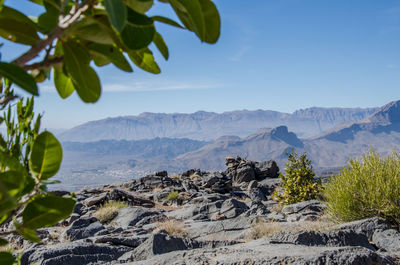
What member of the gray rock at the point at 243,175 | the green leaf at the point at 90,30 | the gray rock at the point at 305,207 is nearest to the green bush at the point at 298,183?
the gray rock at the point at 305,207

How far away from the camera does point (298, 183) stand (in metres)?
13.7

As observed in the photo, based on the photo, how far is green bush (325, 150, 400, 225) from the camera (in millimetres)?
6711

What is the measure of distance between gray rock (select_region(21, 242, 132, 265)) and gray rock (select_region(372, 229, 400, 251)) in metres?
4.55

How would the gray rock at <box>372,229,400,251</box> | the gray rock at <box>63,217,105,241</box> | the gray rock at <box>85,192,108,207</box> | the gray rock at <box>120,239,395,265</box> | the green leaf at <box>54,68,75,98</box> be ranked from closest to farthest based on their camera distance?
the green leaf at <box>54,68,75,98</box> → the gray rock at <box>120,239,395,265</box> → the gray rock at <box>372,229,400,251</box> → the gray rock at <box>63,217,105,241</box> → the gray rock at <box>85,192,108,207</box>

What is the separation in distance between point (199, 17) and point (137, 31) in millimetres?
116

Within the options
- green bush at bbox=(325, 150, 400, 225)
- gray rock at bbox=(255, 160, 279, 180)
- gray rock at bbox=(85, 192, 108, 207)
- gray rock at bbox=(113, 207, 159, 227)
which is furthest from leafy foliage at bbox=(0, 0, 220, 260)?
gray rock at bbox=(255, 160, 279, 180)

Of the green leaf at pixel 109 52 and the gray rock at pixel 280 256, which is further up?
the green leaf at pixel 109 52

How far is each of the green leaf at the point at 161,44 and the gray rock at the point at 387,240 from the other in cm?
575

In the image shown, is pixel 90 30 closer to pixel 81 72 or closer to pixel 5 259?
pixel 81 72

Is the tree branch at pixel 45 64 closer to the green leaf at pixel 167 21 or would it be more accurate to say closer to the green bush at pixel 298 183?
the green leaf at pixel 167 21

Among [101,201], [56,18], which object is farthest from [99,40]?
[101,201]

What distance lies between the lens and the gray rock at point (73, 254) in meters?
5.29

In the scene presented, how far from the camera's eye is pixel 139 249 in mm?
5328

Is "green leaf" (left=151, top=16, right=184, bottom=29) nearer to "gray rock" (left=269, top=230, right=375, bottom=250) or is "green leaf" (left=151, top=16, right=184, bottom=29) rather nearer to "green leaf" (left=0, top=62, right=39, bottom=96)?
"green leaf" (left=0, top=62, right=39, bottom=96)
